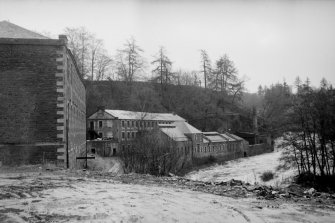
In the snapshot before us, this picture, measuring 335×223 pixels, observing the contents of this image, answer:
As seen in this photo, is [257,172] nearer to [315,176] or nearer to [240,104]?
[315,176]

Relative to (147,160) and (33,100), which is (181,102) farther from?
(33,100)

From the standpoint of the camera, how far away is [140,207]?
28.6ft

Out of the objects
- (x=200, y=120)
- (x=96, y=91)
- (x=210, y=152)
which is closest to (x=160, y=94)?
(x=200, y=120)

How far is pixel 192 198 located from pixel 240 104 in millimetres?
70609

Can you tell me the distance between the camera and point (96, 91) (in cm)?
5881

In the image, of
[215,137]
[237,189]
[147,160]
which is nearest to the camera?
[237,189]

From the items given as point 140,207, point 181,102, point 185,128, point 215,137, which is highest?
point 181,102

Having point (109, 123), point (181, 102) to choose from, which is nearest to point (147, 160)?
point (109, 123)

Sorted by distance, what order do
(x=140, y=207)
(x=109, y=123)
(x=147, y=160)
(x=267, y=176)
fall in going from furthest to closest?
(x=109, y=123) < (x=267, y=176) < (x=147, y=160) < (x=140, y=207)

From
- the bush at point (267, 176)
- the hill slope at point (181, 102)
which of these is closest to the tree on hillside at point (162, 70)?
the hill slope at point (181, 102)

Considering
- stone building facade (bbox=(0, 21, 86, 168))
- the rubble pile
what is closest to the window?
stone building facade (bbox=(0, 21, 86, 168))

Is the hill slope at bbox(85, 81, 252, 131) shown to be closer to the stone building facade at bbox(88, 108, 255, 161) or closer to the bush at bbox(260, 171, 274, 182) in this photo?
the stone building facade at bbox(88, 108, 255, 161)

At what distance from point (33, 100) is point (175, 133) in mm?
32486

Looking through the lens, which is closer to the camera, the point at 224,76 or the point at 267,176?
the point at 267,176
